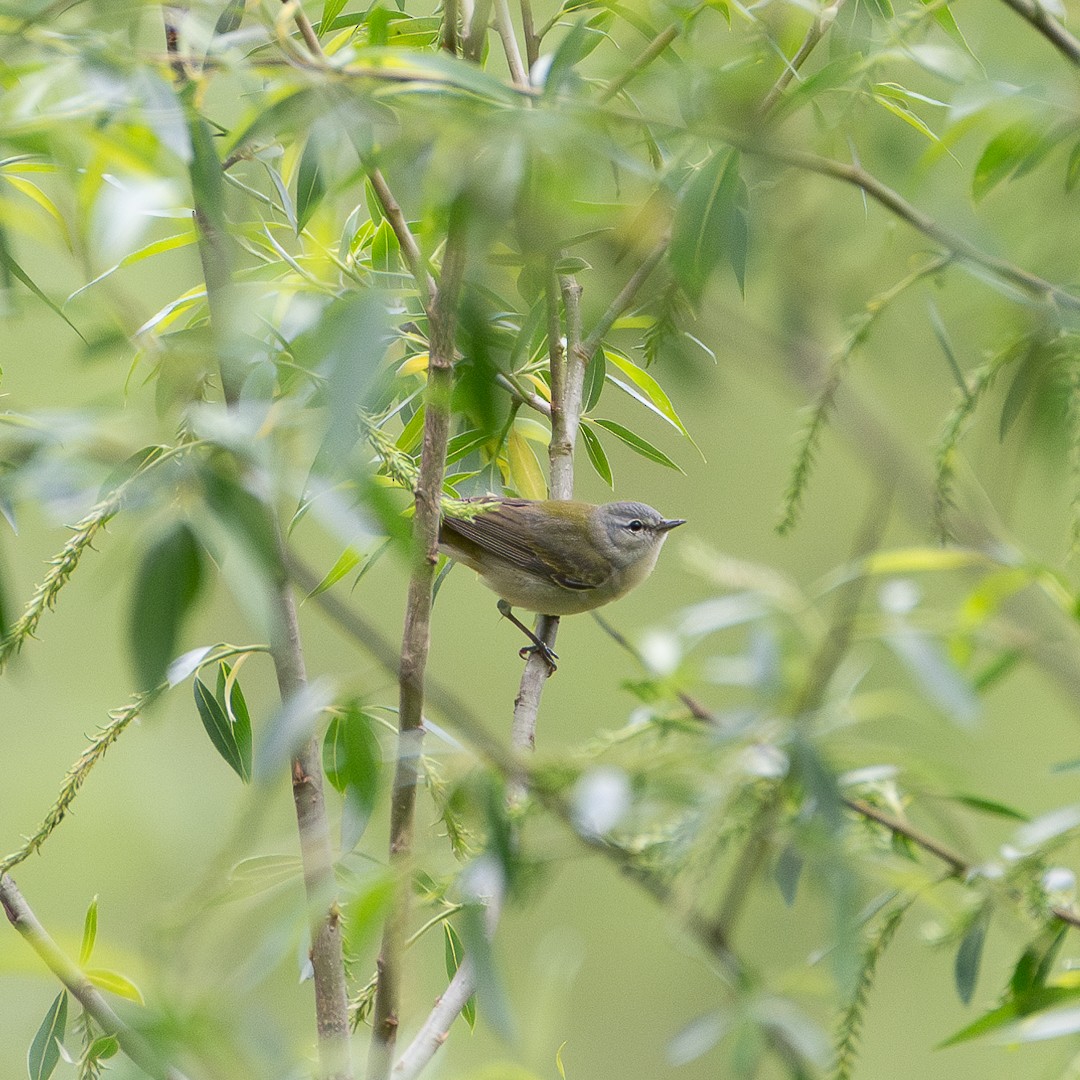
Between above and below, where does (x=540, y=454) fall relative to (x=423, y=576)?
below

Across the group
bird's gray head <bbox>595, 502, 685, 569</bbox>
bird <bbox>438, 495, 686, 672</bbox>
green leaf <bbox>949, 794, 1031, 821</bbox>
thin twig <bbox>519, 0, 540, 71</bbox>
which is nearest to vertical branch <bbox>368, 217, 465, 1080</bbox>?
green leaf <bbox>949, 794, 1031, 821</bbox>

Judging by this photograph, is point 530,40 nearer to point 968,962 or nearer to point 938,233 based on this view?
point 938,233

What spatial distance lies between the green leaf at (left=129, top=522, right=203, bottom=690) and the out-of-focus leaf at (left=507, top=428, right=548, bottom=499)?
4.07 feet

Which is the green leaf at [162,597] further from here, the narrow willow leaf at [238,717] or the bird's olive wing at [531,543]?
the bird's olive wing at [531,543]

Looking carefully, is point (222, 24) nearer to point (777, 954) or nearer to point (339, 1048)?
point (339, 1048)

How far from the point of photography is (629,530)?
9.69ft

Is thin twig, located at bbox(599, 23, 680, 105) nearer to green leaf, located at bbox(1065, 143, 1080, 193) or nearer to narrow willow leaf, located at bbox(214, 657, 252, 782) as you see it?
green leaf, located at bbox(1065, 143, 1080, 193)

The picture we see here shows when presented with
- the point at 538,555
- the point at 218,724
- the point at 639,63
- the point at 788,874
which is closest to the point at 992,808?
the point at 788,874

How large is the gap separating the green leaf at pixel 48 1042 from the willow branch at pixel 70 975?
0.16 metres

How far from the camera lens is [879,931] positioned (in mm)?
932

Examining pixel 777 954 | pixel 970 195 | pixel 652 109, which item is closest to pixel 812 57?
pixel 970 195

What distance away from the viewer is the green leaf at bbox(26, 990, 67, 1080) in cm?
127

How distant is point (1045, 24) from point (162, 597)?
73cm

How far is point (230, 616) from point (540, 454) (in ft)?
11.5
